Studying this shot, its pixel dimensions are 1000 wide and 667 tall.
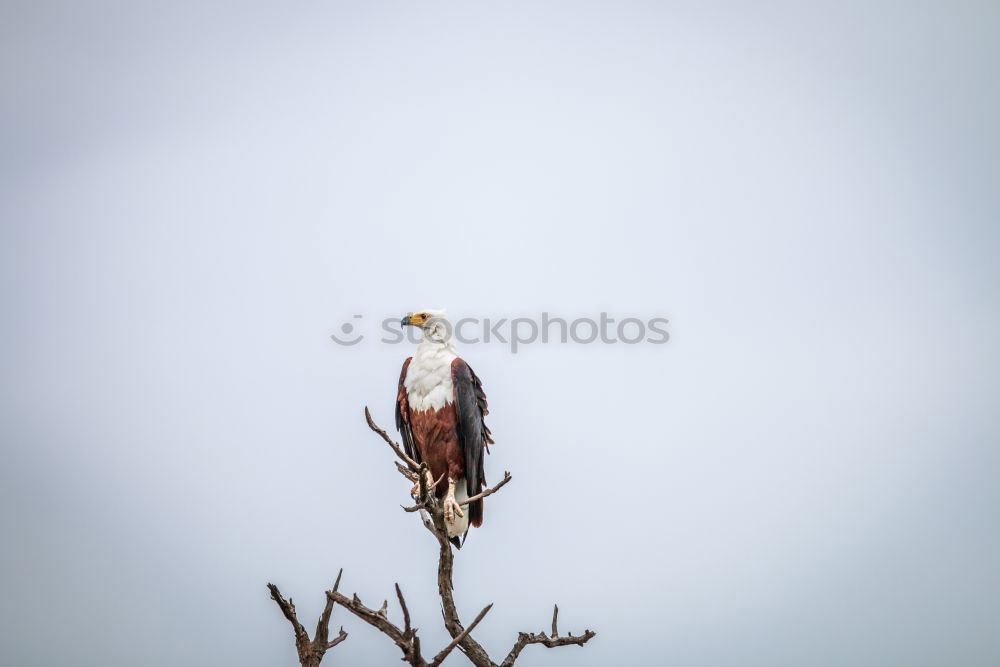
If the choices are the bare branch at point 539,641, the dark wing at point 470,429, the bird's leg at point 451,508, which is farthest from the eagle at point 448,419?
the bare branch at point 539,641

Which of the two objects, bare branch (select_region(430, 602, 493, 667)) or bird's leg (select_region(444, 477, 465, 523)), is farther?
bird's leg (select_region(444, 477, 465, 523))

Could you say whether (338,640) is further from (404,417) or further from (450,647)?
(404,417)

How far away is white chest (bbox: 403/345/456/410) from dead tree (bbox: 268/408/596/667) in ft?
3.87

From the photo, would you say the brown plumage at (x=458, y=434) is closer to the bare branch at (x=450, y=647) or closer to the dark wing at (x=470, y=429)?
the dark wing at (x=470, y=429)

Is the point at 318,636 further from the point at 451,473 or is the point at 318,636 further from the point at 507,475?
the point at 507,475

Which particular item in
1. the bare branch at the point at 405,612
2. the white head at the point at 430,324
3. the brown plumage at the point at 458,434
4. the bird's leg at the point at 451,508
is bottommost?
the bare branch at the point at 405,612

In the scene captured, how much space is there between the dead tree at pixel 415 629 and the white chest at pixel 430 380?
1.18 meters

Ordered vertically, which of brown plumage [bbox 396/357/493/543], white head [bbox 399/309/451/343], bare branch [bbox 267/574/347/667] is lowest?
bare branch [bbox 267/574/347/667]

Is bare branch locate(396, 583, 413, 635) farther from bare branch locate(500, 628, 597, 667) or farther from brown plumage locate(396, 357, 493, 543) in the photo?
brown plumage locate(396, 357, 493, 543)

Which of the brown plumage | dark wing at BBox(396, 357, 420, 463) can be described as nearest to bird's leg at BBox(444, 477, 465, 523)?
the brown plumage

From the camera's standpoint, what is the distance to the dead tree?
608 centimetres

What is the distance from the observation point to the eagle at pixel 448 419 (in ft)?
25.4

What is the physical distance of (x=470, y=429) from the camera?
7.73 metres

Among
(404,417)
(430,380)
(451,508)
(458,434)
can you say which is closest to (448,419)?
(458,434)
